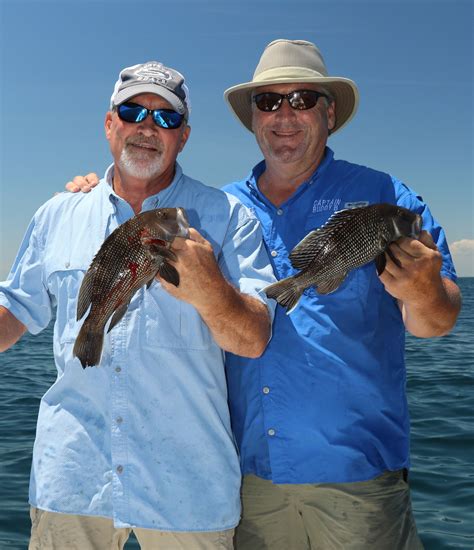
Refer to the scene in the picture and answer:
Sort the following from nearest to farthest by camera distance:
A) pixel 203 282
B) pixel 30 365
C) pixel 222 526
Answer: pixel 203 282
pixel 222 526
pixel 30 365

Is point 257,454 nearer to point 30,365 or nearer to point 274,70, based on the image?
point 274,70

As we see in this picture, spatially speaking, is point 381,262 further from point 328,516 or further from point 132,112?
point 132,112

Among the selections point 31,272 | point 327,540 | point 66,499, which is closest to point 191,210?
point 31,272

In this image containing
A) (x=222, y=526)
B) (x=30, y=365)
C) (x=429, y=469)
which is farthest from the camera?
(x=30, y=365)

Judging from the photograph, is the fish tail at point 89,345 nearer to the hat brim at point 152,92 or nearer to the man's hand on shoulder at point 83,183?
the man's hand on shoulder at point 83,183

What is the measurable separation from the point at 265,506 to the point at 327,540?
0.43 m

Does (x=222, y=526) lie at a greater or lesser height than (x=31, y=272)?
lesser

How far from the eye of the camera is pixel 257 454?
13.0 ft

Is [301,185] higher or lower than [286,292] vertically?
higher

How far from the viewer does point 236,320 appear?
339 centimetres

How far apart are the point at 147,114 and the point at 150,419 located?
186cm

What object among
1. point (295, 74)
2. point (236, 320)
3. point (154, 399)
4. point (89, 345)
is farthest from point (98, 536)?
point (295, 74)

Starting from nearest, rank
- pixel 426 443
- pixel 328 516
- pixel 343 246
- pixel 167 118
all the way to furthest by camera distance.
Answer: pixel 343 246, pixel 328 516, pixel 167 118, pixel 426 443

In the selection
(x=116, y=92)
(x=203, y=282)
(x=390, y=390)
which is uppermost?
(x=116, y=92)
